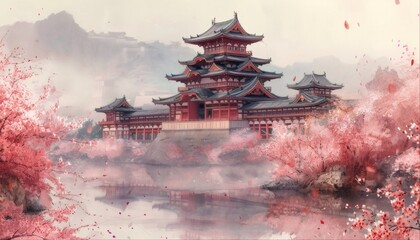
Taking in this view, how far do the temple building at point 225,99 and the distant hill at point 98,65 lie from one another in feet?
85.6

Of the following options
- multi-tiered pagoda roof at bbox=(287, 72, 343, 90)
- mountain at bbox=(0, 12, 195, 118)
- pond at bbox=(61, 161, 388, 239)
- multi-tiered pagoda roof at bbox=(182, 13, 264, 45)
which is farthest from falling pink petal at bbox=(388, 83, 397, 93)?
mountain at bbox=(0, 12, 195, 118)

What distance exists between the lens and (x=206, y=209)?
48.4ft

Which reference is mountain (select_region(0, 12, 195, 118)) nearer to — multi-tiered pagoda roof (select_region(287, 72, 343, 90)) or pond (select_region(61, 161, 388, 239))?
multi-tiered pagoda roof (select_region(287, 72, 343, 90))

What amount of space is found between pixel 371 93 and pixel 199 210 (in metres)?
8.62

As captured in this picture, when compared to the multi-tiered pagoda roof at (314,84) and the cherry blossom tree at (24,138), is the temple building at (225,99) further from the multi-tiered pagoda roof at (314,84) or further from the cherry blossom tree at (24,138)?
the cherry blossom tree at (24,138)

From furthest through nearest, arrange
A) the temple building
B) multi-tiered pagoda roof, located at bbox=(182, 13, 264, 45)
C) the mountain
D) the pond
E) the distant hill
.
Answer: the mountain → the distant hill → multi-tiered pagoda roof, located at bbox=(182, 13, 264, 45) → the temple building → the pond

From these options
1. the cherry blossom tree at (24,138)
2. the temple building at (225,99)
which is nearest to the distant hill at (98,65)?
the temple building at (225,99)

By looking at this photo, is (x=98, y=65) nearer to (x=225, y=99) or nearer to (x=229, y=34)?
(x=229, y=34)

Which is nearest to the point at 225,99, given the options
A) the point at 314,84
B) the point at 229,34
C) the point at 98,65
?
the point at 229,34

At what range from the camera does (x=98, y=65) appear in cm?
7100

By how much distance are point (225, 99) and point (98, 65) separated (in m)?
46.3

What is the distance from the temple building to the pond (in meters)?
4.49

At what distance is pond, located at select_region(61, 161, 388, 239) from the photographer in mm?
11789

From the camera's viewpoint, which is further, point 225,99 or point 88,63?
point 88,63
